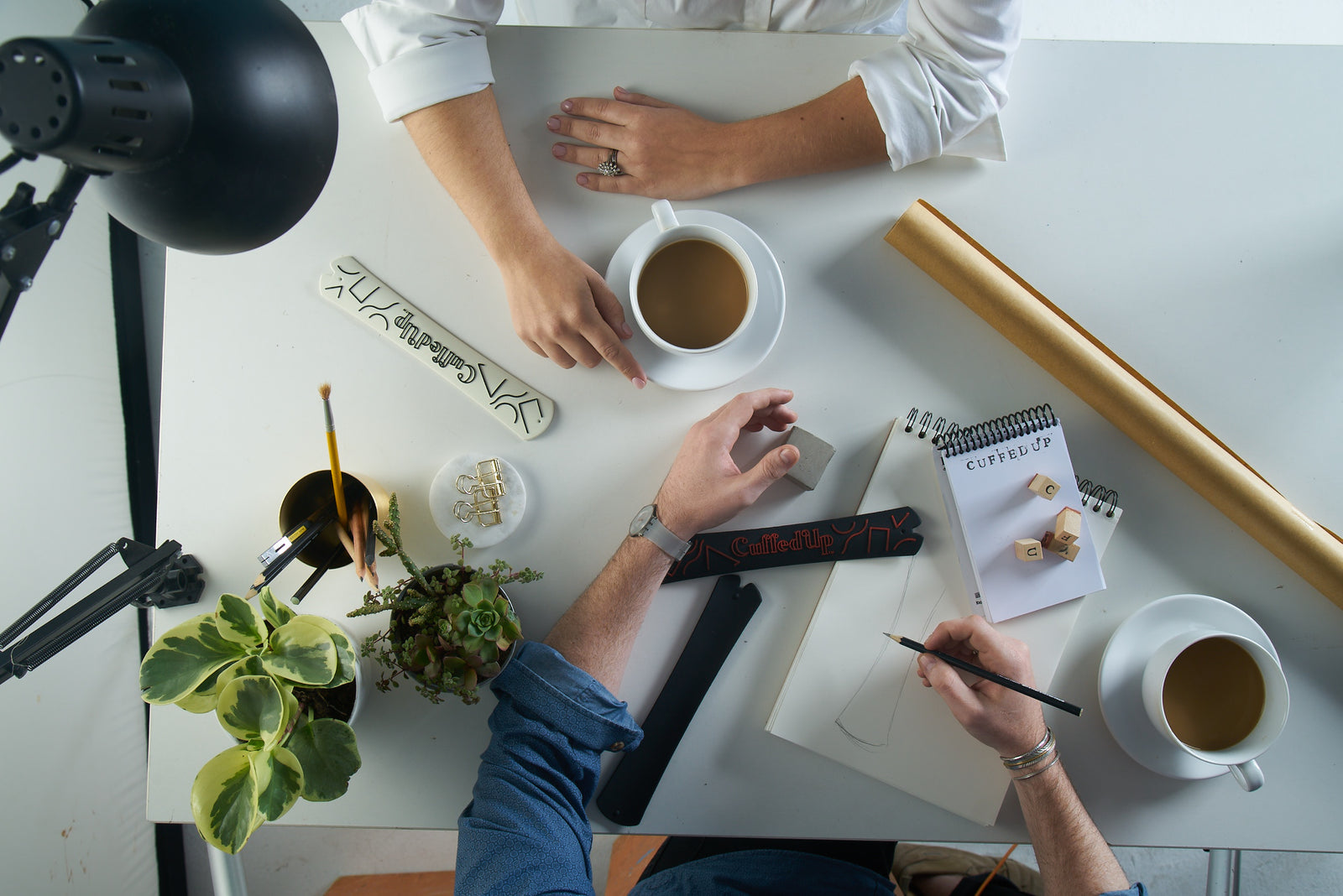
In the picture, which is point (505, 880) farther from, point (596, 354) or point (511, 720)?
point (596, 354)

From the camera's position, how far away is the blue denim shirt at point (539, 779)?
0.69 metres

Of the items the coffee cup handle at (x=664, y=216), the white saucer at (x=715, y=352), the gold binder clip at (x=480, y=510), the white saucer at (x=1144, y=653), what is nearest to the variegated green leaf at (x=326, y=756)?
the gold binder clip at (x=480, y=510)

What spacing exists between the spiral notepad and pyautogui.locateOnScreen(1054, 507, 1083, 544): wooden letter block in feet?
0.07

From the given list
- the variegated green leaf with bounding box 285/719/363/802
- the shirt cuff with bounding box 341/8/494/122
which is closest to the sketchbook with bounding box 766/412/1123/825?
the variegated green leaf with bounding box 285/719/363/802

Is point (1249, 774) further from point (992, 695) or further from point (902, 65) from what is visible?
point (902, 65)

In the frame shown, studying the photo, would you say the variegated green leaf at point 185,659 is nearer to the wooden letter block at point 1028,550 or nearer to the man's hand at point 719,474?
the man's hand at point 719,474

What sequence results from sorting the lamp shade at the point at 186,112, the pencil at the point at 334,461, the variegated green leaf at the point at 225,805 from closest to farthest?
the lamp shade at the point at 186,112
the variegated green leaf at the point at 225,805
the pencil at the point at 334,461

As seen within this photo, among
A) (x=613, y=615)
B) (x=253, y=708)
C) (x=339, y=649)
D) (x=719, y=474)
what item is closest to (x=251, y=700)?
(x=253, y=708)

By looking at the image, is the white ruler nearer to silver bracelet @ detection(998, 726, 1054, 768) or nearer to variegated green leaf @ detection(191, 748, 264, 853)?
variegated green leaf @ detection(191, 748, 264, 853)

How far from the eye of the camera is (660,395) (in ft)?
2.83

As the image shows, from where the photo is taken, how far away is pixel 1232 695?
0.78m

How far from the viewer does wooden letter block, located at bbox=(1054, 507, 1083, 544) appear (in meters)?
0.79

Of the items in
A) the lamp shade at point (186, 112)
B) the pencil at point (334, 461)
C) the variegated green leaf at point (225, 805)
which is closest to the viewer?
the lamp shade at point (186, 112)

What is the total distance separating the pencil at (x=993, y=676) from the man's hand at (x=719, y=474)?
23 centimetres
